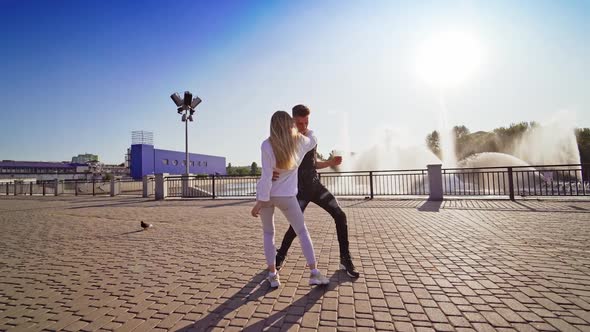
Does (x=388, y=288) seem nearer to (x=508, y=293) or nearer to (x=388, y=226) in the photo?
(x=508, y=293)

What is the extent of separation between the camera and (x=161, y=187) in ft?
51.9

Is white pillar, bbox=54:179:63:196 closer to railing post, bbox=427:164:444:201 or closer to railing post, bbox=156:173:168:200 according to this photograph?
railing post, bbox=156:173:168:200

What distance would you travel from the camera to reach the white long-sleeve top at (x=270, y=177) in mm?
2613

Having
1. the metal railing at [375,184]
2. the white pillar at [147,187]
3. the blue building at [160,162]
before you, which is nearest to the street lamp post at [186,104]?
the white pillar at [147,187]

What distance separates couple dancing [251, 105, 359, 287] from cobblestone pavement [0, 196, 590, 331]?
0.40 metres

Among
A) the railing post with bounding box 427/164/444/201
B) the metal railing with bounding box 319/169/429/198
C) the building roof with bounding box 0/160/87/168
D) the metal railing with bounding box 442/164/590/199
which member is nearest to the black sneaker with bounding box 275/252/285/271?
the metal railing with bounding box 319/169/429/198

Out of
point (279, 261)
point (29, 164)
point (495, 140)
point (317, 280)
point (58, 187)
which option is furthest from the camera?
point (29, 164)

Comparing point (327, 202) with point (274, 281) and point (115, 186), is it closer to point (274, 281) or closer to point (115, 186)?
point (274, 281)

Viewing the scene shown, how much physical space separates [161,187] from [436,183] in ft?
46.4

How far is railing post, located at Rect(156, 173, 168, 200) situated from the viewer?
15.7m

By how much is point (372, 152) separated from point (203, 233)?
2770cm

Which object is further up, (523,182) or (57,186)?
(57,186)

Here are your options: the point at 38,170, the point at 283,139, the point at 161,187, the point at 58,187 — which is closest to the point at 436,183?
the point at 283,139

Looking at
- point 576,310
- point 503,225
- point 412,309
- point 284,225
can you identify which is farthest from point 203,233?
point 503,225
